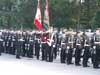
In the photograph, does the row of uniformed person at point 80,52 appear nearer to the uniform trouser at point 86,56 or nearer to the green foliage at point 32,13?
the uniform trouser at point 86,56

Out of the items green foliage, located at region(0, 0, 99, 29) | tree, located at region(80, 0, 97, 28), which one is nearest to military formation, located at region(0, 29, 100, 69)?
green foliage, located at region(0, 0, 99, 29)

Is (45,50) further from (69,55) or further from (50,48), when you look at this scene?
(69,55)

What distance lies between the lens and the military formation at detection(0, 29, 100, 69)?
19.2 metres

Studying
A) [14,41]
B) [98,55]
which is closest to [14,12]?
[14,41]

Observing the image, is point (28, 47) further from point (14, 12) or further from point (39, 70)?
point (14, 12)

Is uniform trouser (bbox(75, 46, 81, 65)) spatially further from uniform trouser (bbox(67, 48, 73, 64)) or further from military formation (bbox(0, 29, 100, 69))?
uniform trouser (bbox(67, 48, 73, 64))

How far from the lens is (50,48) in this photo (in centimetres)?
2152

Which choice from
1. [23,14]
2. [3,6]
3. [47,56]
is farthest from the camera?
[3,6]

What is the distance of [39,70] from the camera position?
17.6m

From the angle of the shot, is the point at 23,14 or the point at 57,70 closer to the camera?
the point at 57,70

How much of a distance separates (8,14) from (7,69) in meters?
39.7

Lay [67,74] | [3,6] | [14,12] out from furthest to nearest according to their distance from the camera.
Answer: [3,6] < [14,12] < [67,74]

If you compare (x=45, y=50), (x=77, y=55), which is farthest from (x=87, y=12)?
(x=77, y=55)

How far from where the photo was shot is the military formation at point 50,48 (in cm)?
1922
